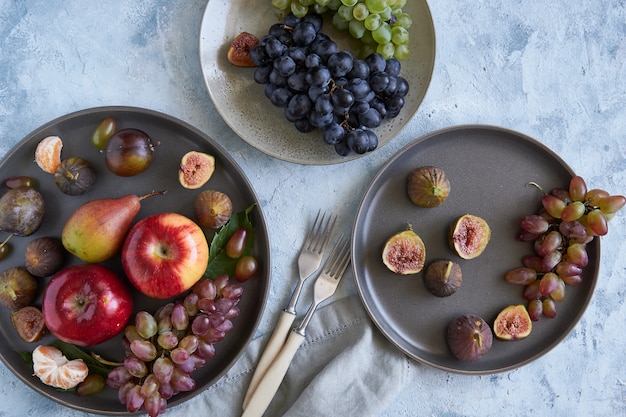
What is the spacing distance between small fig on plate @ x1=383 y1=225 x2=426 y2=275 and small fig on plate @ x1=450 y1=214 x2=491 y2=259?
3.6 inches

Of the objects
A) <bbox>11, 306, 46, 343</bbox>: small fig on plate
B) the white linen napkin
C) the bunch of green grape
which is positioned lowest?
the white linen napkin

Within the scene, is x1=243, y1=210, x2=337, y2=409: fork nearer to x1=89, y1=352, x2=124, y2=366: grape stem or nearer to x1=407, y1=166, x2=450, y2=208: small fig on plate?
x1=407, y1=166, x2=450, y2=208: small fig on plate

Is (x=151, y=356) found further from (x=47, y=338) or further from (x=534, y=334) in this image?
(x=534, y=334)

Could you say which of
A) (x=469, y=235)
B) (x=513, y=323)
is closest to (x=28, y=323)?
(x=469, y=235)

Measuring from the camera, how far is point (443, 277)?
1.54 m

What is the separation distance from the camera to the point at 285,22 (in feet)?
4.81

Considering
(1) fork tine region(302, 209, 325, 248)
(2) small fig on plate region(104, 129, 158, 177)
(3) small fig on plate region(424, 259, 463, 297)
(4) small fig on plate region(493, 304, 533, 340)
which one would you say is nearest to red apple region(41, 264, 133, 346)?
(2) small fig on plate region(104, 129, 158, 177)

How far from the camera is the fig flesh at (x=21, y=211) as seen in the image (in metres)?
1.42

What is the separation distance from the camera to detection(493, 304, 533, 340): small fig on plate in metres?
1.60

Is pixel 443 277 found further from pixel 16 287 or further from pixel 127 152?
pixel 16 287

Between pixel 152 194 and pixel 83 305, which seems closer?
pixel 83 305

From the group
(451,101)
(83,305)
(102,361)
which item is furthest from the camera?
(451,101)

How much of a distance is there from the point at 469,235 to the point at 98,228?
0.95 m

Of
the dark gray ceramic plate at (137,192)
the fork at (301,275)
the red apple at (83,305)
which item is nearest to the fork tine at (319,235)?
the fork at (301,275)
